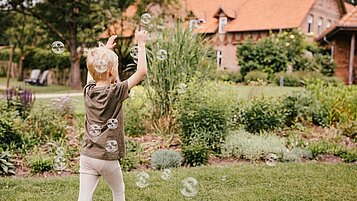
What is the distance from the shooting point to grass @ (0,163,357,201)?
4.76 metres

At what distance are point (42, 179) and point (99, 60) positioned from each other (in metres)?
2.54

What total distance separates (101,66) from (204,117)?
379 cm

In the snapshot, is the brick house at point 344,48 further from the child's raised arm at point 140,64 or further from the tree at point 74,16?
the child's raised arm at point 140,64

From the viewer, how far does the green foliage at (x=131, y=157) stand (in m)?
5.99

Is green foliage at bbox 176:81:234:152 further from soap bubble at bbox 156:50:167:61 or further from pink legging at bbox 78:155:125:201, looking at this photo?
pink legging at bbox 78:155:125:201

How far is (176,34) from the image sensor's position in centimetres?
835

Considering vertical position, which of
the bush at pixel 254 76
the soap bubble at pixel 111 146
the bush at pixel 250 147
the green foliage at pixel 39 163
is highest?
the bush at pixel 254 76

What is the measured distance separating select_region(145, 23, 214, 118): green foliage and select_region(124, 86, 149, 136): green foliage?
0.19 metres

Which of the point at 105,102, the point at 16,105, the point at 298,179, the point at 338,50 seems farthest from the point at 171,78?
the point at 338,50

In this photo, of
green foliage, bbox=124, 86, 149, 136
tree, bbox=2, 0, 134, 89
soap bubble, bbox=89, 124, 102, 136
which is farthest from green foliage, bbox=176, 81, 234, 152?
tree, bbox=2, 0, 134, 89

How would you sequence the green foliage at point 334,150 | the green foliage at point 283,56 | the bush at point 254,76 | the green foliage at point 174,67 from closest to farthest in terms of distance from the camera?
the green foliage at point 334,150
the green foliage at point 174,67
the bush at point 254,76
the green foliage at point 283,56

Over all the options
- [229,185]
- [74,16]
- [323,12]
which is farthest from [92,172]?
[323,12]

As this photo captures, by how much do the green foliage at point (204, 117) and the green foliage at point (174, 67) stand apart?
2.68 feet

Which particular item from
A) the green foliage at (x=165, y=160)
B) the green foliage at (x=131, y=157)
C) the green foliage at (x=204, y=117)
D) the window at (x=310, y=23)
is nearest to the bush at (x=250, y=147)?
the green foliage at (x=204, y=117)
